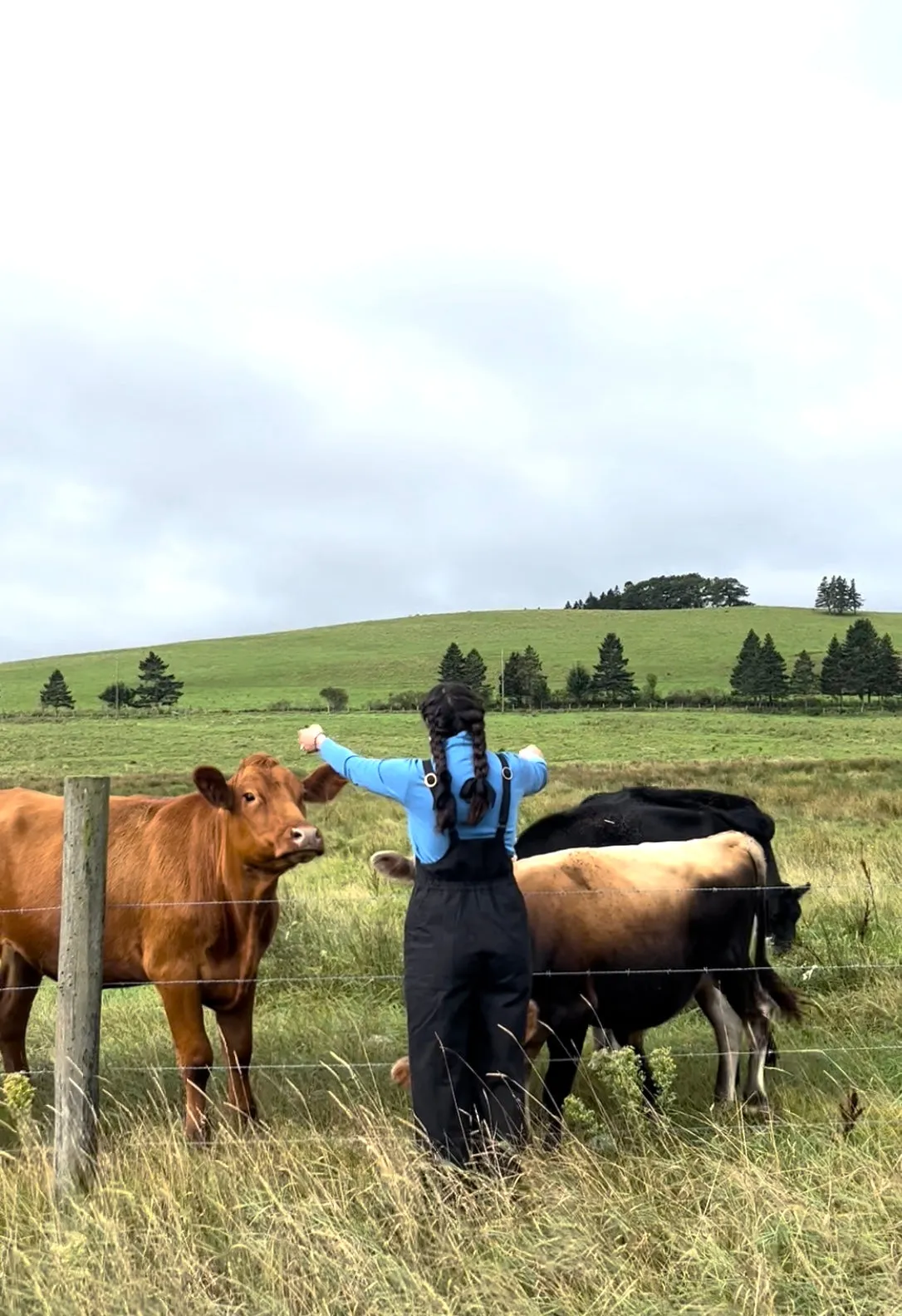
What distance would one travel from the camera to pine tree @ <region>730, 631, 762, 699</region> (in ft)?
259

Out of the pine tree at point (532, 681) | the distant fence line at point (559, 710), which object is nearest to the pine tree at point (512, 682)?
the pine tree at point (532, 681)

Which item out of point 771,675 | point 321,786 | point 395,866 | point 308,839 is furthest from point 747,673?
point 308,839

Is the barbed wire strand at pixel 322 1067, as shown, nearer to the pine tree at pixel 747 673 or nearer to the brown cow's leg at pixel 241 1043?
the brown cow's leg at pixel 241 1043

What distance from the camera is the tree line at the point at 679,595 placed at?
140 meters

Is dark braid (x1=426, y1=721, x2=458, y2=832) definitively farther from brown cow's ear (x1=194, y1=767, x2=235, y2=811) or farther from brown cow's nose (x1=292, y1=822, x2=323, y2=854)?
brown cow's ear (x1=194, y1=767, x2=235, y2=811)

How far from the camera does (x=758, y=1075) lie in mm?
5602

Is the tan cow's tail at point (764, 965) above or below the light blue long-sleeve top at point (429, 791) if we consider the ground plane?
below

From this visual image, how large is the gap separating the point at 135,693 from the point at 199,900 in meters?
83.3

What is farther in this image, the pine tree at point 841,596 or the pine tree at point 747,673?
the pine tree at point 841,596

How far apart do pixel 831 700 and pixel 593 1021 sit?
76335 mm

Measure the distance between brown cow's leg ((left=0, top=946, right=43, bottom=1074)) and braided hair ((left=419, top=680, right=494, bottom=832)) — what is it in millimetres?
3391

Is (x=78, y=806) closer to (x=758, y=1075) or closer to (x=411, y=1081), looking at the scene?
(x=411, y=1081)

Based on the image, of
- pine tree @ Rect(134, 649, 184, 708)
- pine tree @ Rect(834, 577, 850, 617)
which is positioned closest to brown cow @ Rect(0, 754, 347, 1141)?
pine tree @ Rect(134, 649, 184, 708)

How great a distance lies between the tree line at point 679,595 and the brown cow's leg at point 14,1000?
133641 mm
